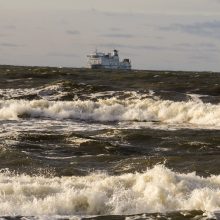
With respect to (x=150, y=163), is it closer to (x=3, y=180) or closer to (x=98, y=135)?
(x=3, y=180)

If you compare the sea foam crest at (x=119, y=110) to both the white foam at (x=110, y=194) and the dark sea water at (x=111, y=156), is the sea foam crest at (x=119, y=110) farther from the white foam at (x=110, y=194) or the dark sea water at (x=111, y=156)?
the white foam at (x=110, y=194)

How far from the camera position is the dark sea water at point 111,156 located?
14414mm

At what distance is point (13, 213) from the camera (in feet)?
45.4

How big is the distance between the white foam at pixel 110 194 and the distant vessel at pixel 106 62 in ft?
365

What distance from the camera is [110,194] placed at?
1513 centimetres

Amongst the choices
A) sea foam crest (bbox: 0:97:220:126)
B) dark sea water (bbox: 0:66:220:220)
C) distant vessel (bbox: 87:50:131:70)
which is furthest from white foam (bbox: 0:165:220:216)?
distant vessel (bbox: 87:50:131:70)

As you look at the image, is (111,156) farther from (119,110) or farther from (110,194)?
(119,110)

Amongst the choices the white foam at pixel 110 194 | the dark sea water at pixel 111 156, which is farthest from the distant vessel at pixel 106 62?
the white foam at pixel 110 194

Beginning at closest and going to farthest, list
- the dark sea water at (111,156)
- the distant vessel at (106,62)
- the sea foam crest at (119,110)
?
the dark sea water at (111,156), the sea foam crest at (119,110), the distant vessel at (106,62)

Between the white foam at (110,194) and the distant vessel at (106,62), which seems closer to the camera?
the white foam at (110,194)

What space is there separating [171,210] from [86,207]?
6.53ft

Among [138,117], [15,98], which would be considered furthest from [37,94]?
[138,117]

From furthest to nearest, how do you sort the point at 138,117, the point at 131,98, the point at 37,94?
the point at 37,94, the point at 131,98, the point at 138,117

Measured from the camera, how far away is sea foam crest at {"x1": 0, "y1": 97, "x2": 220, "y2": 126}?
38.6 m
